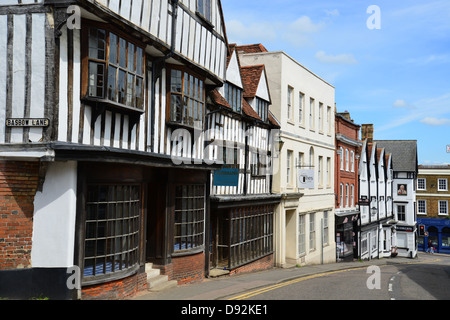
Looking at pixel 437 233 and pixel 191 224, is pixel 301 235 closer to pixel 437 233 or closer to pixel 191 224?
pixel 191 224

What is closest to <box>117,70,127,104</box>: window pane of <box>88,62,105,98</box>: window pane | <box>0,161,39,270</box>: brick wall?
<box>88,62,105,98</box>: window pane

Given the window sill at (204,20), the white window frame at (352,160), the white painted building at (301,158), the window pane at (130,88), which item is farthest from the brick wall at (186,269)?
the white window frame at (352,160)

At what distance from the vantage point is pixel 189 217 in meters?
13.3

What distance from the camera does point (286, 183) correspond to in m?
21.9

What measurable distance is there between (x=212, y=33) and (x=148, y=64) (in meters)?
3.42

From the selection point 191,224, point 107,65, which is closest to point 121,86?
point 107,65

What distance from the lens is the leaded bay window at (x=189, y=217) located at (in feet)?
42.3

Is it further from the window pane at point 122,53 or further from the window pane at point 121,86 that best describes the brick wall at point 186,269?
the window pane at point 122,53

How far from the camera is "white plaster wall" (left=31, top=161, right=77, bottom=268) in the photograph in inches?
338

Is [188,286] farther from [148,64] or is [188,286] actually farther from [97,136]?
[148,64]

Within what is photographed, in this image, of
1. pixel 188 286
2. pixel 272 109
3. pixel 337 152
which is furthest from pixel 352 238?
pixel 188 286

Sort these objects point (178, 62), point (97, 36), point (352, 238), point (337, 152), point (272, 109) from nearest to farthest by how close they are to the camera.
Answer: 1. point (97, 36)
2. point (178, 62)
3. point (272, 109)
4. point (337, 152)
5. point (352, 238)

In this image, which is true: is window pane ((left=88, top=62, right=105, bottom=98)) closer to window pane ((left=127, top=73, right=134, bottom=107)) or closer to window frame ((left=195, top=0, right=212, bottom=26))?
window pane ((left=127, top=73, right=134, bottom=107))

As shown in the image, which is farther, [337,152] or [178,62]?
[337,152]
